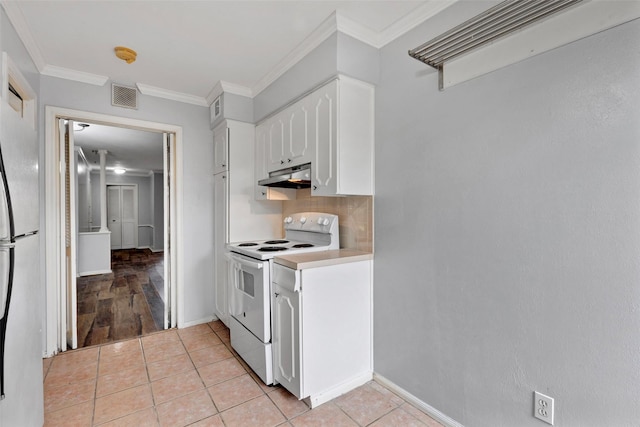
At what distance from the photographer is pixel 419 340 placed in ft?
5.89

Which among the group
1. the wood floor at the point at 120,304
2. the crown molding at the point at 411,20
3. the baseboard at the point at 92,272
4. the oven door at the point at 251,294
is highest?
the crown molding at the point at 411,20

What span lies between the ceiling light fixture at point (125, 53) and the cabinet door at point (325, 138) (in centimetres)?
137

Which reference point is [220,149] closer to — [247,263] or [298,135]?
[298,135]

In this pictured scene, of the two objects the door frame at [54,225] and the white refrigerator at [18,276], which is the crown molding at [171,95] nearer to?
the door frame at [54,225]

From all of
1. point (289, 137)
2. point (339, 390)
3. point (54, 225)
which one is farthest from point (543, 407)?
point (54, 225)

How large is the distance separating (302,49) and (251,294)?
181cm

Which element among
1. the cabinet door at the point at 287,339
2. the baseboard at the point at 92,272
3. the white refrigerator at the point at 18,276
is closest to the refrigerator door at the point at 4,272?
the white refrigerator at the point at 18,276

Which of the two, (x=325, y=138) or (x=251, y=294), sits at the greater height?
(x=325, y=138)

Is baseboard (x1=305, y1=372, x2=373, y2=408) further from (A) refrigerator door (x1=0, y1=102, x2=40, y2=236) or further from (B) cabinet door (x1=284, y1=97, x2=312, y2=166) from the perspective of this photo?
(A) refrigerator door (x1=0, y1=102, x2=40, y2=236)

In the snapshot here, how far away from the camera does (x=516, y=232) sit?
137cm

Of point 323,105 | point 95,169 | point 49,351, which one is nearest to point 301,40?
point 323,105

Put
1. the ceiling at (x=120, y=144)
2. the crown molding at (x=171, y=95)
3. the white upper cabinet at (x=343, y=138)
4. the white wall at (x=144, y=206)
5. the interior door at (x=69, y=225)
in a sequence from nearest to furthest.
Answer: the white upper cabinet at (x=343, y=138), the interior door at (x=69, y=225), the crown molding at (x=171, y=95), the ceiling at (x=120, y=144), the white wall at (x=144, y=206)

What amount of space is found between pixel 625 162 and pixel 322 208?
186cm

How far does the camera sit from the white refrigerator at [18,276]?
1040 mm
